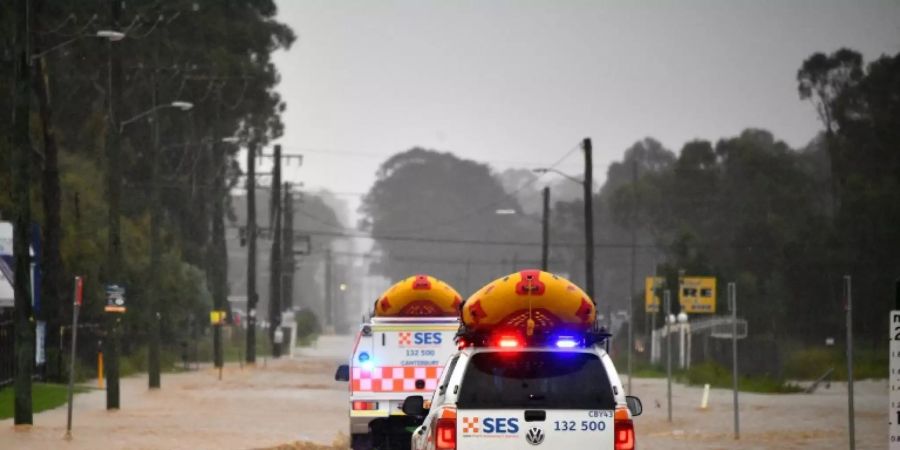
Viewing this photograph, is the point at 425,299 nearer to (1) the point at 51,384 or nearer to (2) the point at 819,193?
(1) the point at 51,384

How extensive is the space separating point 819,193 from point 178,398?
71585 millimetres

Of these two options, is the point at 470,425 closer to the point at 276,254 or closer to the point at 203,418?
the point at 203,418

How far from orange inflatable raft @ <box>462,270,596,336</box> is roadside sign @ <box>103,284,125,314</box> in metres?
23.7

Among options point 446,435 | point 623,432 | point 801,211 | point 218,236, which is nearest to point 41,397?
point 446,435

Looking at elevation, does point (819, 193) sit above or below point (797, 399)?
above

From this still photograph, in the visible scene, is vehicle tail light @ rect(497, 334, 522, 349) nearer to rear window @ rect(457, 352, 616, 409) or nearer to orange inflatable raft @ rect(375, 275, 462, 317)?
rear window @ rect(457, 352, 616, 409)

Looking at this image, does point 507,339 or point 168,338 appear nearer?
point 507,339

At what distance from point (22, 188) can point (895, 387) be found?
2096 centimetres

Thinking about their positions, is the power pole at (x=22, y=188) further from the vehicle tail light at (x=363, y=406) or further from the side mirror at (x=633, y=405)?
the side mirror at (x=633, y=405)

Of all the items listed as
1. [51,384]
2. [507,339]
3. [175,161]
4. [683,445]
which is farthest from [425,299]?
[175,161]

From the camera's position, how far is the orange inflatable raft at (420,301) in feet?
85.3

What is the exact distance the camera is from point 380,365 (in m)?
24.5

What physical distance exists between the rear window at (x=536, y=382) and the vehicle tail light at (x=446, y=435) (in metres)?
0.16

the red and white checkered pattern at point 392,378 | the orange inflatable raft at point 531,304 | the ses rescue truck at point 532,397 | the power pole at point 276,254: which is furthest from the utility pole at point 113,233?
the power pole at point 276,254
